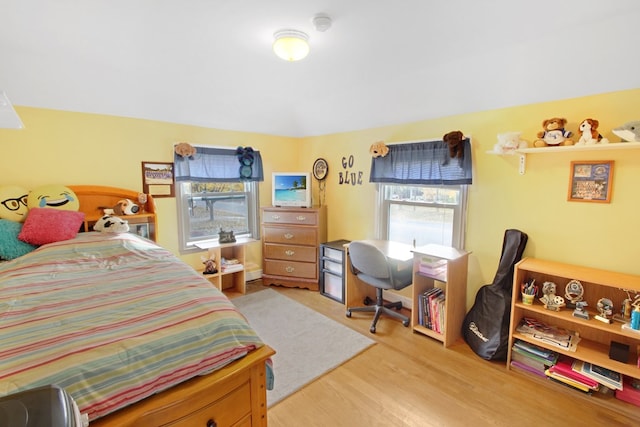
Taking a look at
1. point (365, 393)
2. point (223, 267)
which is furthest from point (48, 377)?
point (223, 267)

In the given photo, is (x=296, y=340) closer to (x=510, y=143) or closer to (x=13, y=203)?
(x=510, y=143)

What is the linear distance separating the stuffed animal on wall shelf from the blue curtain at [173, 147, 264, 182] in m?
3.28

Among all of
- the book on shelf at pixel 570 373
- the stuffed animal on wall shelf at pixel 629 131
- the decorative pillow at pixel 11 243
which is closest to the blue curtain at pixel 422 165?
the stuffed animal on wall shelf at pixel 629 131

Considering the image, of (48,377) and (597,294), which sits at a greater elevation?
(48,377)

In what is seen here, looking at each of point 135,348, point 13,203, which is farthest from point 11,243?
point 135,348

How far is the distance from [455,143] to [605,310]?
154 cm

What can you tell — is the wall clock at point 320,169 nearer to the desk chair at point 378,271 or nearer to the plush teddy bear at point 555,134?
the desk chair at point 378,271

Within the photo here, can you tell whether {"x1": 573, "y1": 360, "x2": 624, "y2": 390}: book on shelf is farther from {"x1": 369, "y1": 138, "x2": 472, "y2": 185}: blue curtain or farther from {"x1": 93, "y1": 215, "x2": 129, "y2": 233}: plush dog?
{"x1": 93, "y1": 215, "x2": 129, "y2": 233}: plush dog

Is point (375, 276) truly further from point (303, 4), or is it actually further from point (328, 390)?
point (303, 4)

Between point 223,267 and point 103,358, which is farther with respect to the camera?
point 223,267

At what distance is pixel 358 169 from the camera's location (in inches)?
141

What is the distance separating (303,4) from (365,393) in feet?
7.90

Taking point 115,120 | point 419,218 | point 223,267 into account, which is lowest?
point 223,267

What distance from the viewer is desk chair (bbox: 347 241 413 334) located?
8.62ft
